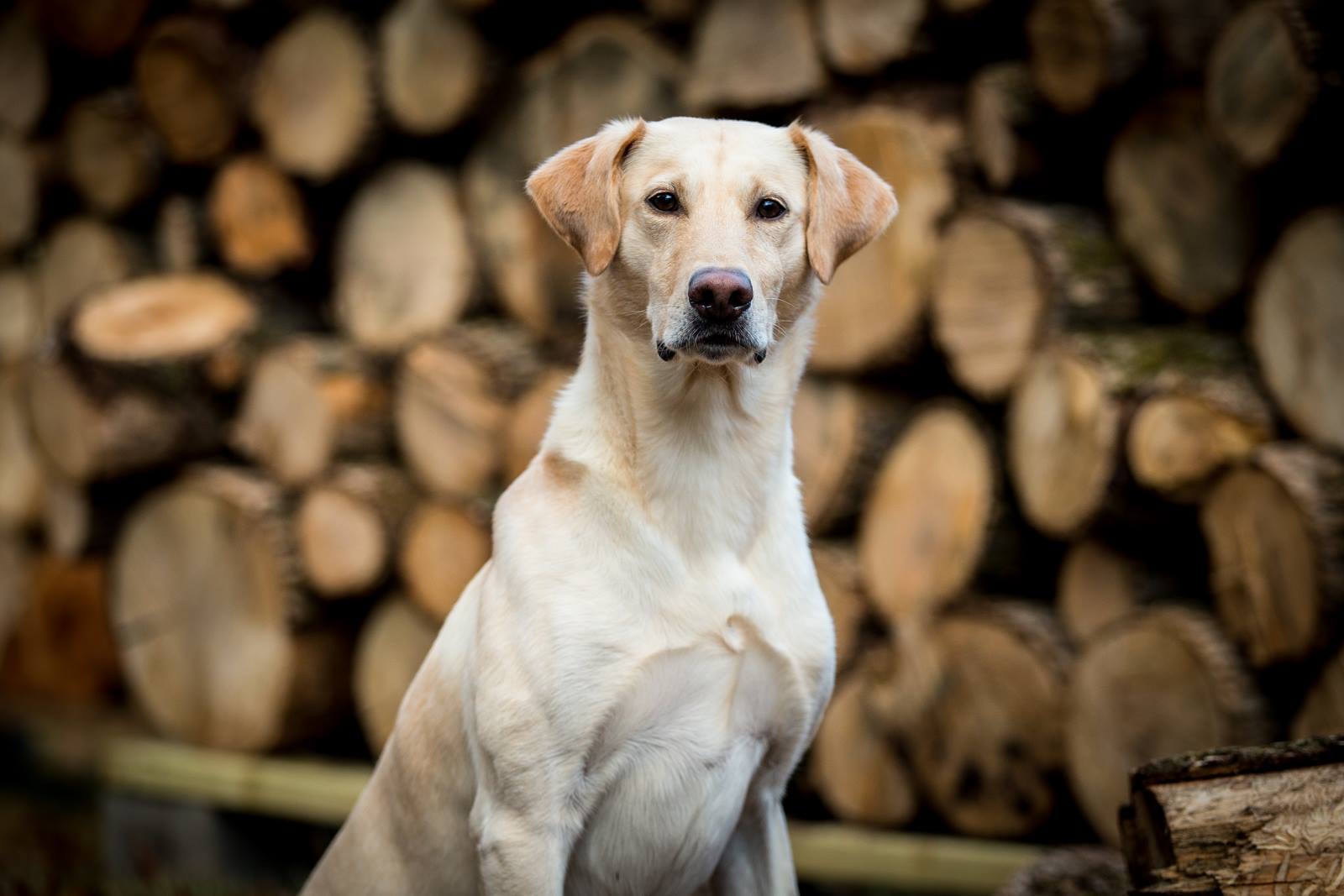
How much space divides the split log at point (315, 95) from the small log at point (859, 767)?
2295 mm

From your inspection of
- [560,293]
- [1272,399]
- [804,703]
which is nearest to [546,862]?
[804,703]

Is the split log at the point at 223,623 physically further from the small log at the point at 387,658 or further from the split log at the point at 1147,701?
the split log at the point at 1147,701

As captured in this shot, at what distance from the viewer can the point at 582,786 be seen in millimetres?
1982

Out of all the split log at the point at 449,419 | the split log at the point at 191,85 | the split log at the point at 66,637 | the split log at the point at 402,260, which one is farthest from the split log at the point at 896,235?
the split log at the point at 66,637

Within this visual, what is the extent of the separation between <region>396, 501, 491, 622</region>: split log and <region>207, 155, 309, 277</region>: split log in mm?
1147

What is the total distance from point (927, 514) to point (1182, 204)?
97cm

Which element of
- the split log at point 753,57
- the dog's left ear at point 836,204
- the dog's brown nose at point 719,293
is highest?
the split log at point 753,57

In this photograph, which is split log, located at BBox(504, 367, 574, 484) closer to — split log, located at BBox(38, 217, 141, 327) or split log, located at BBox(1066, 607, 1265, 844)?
split log, located at BBox(1066, 607, 1265, 844)

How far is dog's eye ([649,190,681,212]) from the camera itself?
2162mm

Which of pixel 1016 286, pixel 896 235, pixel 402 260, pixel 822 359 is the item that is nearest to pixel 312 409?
pixel 402 260

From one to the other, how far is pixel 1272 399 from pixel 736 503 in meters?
1.46

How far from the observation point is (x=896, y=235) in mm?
3494

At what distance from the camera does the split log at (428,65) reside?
4.18 metres

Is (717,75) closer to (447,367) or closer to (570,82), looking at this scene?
(570,82)
